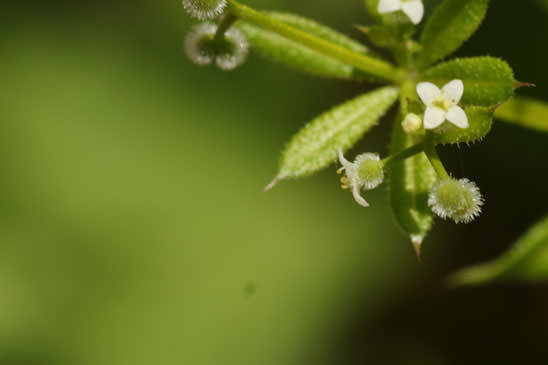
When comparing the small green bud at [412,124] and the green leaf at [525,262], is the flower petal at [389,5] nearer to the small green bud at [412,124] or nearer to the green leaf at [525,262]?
the small green bud at [412,124]

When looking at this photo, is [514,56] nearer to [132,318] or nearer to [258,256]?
[258,256]

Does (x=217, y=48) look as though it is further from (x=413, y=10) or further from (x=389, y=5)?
(x=413, y=10)

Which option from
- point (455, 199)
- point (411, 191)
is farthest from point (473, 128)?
point (411, 191)

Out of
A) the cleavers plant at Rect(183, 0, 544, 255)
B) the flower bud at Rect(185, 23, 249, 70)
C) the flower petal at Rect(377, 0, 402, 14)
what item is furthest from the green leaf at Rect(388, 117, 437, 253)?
the flower bud at Rect(185, 23, 249, 70)

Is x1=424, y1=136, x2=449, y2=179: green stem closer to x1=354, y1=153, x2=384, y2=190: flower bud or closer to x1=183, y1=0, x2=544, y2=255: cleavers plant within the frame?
x1=183, y1=0, x2=544, y2=255: cleavers plant

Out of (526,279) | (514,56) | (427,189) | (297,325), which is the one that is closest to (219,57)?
(427,189)

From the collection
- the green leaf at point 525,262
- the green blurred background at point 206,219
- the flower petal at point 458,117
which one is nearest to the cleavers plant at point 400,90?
the flower petal at point 458,117
